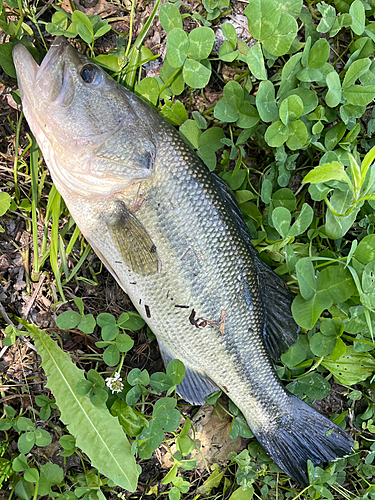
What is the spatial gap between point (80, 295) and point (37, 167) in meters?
0.76

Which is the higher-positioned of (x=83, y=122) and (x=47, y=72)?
(x=47, y=72)

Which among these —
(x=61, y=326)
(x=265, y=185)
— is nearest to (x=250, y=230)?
(x=265, y=185)

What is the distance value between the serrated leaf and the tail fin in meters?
0.80

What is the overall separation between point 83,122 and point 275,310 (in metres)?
1.44

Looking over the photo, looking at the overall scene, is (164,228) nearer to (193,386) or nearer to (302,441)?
(193,386)

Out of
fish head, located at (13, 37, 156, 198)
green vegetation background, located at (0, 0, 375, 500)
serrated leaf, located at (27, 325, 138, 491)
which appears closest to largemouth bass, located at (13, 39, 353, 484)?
fish head, located at (13, 37, 156, 198)

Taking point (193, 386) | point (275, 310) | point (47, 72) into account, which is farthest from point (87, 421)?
point (47, 72)

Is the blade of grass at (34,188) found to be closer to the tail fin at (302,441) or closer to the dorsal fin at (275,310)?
the dorsal fin at (275,310)

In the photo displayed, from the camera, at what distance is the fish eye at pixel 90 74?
1635 mm

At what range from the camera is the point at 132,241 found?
1.73 metres

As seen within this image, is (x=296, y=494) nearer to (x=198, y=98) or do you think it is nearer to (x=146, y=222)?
(x=146, y=222)

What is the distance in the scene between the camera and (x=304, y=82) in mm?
1918

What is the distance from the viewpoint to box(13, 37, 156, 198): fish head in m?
1.61

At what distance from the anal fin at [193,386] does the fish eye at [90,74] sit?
140 centimetres
